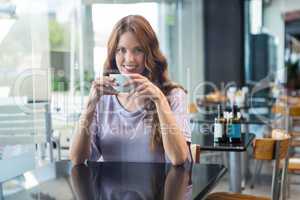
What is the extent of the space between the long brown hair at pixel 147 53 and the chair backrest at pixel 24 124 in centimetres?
67

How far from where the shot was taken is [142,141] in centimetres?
197

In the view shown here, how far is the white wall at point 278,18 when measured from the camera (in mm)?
8945

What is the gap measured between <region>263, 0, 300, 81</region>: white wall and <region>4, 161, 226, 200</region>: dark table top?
7.61 m

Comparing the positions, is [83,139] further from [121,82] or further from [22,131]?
[22,131]

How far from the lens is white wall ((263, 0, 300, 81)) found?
352 inches

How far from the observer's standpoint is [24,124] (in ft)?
7.92

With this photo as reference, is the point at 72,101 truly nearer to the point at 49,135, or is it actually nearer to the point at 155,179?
the point at 49,135

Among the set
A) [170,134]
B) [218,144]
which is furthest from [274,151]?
[170,134]

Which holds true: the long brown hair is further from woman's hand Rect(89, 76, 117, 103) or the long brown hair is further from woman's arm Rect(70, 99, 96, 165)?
woman's arm Rect(70, 99, 96, 165)

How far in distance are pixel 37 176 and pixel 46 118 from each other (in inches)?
30.5

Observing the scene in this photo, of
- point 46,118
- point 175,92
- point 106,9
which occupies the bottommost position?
point 46,118

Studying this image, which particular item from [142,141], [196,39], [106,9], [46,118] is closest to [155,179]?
[142,141]

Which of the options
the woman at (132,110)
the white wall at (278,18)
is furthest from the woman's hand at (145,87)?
the white wall at (278,18)

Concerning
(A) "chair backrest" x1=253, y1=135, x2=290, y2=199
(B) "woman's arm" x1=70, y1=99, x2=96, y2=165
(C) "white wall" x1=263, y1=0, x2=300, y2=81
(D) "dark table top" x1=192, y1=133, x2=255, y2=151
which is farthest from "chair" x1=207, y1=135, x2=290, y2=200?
(C) "white wall" x1=263, y1=0, x2=300, y2=81
